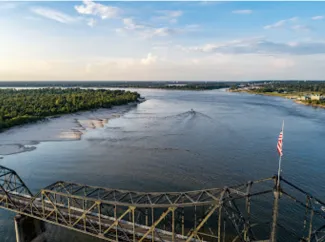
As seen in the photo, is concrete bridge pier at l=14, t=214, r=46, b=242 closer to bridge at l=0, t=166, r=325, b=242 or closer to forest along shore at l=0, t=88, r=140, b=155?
bridge at l=0, t=166, r=325, b=242

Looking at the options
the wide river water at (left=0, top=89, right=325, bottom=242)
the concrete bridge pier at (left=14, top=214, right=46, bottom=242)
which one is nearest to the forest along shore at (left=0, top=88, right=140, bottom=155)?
the wide river water at (left=0, top=89, right=325, bottom=242)

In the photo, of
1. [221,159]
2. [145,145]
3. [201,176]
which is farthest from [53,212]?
[145,145]

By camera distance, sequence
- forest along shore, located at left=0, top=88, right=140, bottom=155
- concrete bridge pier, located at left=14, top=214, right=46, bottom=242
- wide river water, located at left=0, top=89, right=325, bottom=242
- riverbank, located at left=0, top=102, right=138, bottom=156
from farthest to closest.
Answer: forest along shore, located at left=0, top=88, right=140, bottom=155
riverbank, located at left=0, top=102, right=138, bottom=156
wide river water, located at left=0, top=89, right=325, bottom=242
concrete bridge pier, located at left=14, top=214, right=46, bottom=242

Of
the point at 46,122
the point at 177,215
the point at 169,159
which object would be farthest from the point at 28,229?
the point at 46,122

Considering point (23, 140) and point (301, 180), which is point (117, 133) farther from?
point (301, 180)

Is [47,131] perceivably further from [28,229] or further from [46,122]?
[28,229]

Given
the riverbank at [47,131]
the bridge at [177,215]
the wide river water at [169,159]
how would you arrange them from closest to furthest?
the bridge at [177,215] → the wide river water at [169,159] → the riverbank at [47,131]

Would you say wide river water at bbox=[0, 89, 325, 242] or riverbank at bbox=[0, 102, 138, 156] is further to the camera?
riverbank at bbox=[0, 102, 138, 156]

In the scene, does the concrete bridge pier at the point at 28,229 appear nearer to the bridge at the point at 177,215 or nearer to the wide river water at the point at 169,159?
the bridge at the point at 177,215

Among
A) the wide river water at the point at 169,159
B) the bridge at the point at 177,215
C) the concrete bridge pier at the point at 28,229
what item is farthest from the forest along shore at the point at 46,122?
the bridge at the point at 177,215
